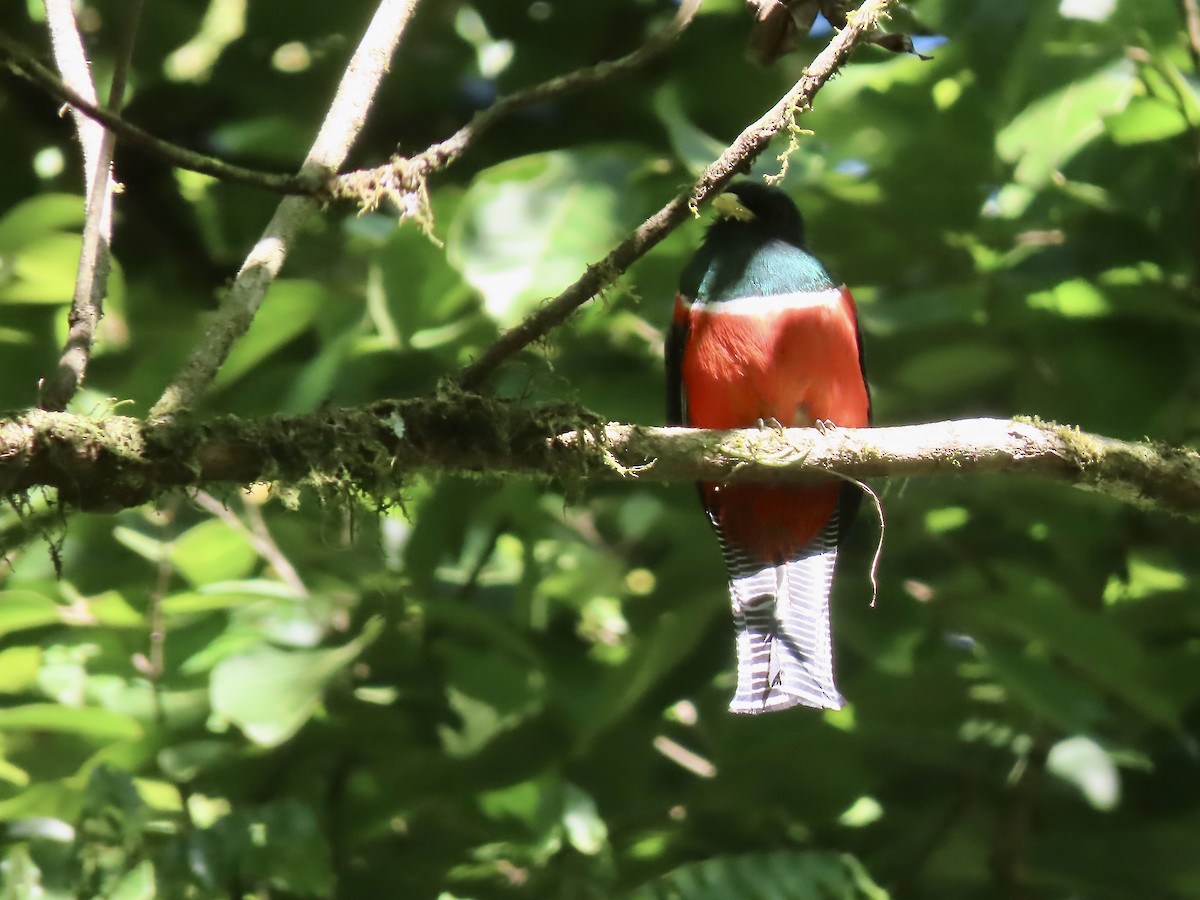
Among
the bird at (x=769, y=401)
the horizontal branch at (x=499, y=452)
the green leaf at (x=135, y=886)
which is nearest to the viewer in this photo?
the horizontal branch at (x=499, y=452)

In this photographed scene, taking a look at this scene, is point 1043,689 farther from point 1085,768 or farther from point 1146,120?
point 1146,120

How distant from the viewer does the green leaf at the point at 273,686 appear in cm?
266

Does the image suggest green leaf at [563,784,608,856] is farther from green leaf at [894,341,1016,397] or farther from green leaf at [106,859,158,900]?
green leaf at [894,341,1016,397]

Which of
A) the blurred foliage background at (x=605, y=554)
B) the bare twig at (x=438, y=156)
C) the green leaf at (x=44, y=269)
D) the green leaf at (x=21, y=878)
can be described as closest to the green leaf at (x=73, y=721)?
the blurred foliage background at (x=605, y=554)

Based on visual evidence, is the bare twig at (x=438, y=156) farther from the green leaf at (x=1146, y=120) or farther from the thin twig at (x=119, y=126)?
the green leaf at (x=1146, y=120)

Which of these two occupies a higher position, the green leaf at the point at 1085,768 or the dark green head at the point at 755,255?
the dark green head at the point at 755,255

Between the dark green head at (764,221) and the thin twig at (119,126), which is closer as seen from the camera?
the thin twig at (119,126)

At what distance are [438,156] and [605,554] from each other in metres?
1.63

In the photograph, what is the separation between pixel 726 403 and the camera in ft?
11.2

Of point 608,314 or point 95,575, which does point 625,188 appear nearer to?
point 608,314

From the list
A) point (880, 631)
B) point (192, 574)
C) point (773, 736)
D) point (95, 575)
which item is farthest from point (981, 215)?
point (95, 575)

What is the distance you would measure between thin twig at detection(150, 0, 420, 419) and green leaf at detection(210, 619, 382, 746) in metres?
0.65

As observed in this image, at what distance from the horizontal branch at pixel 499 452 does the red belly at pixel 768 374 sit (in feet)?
2.58

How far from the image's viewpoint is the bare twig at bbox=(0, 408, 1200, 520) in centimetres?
203
